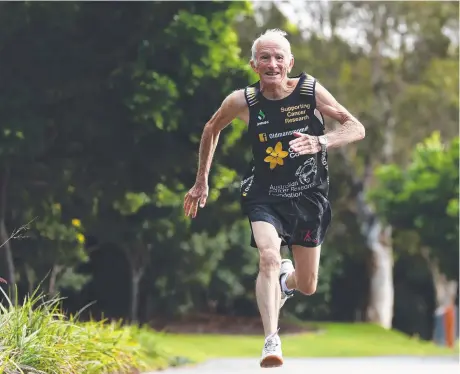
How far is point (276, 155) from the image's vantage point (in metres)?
7.84

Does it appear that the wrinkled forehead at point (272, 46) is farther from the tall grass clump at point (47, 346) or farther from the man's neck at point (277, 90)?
the tall grass clump at point (47, 346)

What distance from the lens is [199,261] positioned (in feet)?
110

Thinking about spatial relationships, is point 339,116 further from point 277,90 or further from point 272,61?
point 272,61

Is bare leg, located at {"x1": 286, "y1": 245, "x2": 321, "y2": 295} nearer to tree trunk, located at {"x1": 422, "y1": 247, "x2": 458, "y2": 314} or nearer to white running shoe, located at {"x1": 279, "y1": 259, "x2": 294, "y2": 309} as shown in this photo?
white running shoe, located at {"x1": 279, "y1": 259, "x2": 294, "y2": 309}

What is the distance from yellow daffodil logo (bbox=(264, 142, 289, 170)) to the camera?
7.82 m

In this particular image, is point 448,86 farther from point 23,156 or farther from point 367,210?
point 23,156

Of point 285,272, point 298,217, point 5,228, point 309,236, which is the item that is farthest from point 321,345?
point 298,217

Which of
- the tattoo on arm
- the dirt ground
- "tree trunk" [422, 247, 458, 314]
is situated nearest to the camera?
the tattoo on arm

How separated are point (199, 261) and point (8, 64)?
1347cm

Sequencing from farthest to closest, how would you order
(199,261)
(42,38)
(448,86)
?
(448,86)
(199,261)
(42,38)

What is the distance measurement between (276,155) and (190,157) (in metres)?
13.7

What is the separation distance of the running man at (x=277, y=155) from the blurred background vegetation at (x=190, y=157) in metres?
1.84

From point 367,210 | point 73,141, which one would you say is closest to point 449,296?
point 367,210

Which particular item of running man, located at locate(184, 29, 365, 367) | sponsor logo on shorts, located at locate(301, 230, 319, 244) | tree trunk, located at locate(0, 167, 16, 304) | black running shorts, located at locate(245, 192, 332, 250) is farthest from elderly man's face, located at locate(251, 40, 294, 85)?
tree trunk, located at locate(0, 167, 16, 304)
